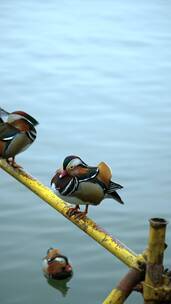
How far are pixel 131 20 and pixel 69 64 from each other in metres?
4.53

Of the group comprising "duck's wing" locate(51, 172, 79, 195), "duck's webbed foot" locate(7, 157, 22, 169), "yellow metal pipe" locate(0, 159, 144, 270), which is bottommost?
"yellow metal pipe" locate(0, 159, 144, 270)

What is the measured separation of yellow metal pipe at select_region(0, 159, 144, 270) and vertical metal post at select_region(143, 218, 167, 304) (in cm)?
7

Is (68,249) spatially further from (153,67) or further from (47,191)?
(153,67)

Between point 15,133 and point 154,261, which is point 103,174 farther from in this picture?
point 154,261

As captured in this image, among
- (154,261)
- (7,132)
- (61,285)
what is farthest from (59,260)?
(154,261)

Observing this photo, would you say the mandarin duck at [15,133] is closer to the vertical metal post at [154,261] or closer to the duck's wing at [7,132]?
the duck's wing at [7,132]

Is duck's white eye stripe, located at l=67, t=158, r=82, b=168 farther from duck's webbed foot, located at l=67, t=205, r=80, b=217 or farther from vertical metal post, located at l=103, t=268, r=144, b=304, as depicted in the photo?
vertical metal post, located at l=103, t=268, r=144, b=304

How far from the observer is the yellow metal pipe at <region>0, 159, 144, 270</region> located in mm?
2426

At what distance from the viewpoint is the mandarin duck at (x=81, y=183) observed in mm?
3039

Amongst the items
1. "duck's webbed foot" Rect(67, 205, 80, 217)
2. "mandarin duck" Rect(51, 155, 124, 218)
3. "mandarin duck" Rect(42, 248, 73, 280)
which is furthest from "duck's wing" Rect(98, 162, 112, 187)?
"mandarin duck" Rect(42, 248, 73, 280)

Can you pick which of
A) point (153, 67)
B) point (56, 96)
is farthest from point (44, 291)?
point (153, 67)

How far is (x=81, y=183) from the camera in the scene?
3.07 m

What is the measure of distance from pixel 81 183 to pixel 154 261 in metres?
0.84

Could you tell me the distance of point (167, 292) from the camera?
7.55 feet
